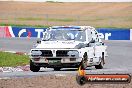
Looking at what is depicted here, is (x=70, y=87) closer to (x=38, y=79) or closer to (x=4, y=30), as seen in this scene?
(x=38, y=79)

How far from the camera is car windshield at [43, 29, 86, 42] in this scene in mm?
20609

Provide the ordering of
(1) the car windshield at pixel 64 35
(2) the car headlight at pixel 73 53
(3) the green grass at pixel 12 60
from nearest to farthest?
(2) the car headlight at pixel 73 53, (1) the car windshield at pixel 64 35, (3) the green grass at pixel 12 60

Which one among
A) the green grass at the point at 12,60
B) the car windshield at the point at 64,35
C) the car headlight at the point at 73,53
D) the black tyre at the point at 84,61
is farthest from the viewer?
the green grass at the point at 12,60

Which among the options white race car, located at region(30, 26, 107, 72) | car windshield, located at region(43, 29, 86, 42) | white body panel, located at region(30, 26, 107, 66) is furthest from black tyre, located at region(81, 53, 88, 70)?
car windshield, located at region(43, 29, 86, 42)

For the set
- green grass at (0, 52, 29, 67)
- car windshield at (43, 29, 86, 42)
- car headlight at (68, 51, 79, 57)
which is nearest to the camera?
car headlight at (68, 51, 79, 57)

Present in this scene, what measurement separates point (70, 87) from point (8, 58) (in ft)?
Answer: 40.7

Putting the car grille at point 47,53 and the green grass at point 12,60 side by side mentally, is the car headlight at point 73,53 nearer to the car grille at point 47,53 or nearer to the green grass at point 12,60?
the car grille at point 47,53

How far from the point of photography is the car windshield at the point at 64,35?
20609 mm

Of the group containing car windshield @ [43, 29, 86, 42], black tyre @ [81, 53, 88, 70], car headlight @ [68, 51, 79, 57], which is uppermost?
car windshield @ [43, 29, 86, 42]

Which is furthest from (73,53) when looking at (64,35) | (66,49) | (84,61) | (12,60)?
(12,60)

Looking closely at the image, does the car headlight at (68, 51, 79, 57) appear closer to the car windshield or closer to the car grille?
the car grille

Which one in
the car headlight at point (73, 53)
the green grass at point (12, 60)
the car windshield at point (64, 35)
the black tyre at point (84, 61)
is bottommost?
the green grass at point (12, 60)

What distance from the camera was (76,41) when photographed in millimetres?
20422

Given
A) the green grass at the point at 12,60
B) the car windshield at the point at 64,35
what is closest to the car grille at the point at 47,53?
the car windshield at the point at 64,35
